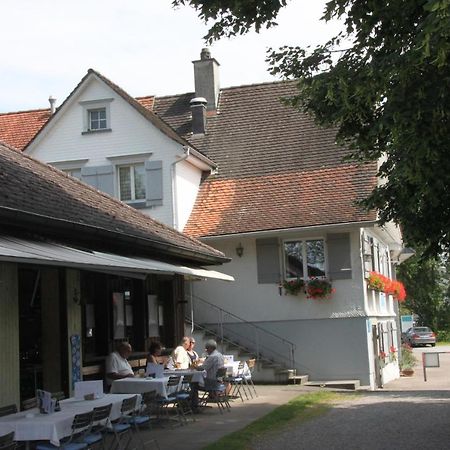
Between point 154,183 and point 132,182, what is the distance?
103cm

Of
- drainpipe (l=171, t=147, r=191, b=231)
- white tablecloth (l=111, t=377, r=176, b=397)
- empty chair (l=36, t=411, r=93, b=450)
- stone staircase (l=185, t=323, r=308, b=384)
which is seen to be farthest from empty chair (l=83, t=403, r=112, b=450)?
drainpipe (l=171, t=147, r=191, b=231)

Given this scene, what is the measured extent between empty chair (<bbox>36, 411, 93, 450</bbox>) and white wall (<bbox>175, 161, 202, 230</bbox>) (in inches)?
568

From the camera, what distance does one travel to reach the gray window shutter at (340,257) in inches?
840

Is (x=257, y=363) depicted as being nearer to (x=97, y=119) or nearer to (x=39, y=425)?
(x=97, y=119)

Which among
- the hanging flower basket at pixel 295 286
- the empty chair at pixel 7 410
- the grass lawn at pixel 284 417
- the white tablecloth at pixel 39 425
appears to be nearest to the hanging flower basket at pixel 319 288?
the hanging flower basket at pixel 295 286

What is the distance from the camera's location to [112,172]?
77.6ft

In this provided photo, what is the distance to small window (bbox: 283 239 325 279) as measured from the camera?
2177 cm

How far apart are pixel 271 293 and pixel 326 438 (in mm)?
10864

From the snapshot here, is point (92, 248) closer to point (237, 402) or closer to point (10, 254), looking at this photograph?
point (10, 254)

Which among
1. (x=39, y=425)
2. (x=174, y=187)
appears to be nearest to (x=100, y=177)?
(x=174, y=187)

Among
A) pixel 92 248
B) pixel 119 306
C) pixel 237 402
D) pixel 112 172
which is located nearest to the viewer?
pixel 92 248

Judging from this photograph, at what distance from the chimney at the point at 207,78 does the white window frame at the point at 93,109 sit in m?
3.77

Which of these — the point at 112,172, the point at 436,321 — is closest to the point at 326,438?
the point at 112,172

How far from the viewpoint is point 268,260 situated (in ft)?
72.2
